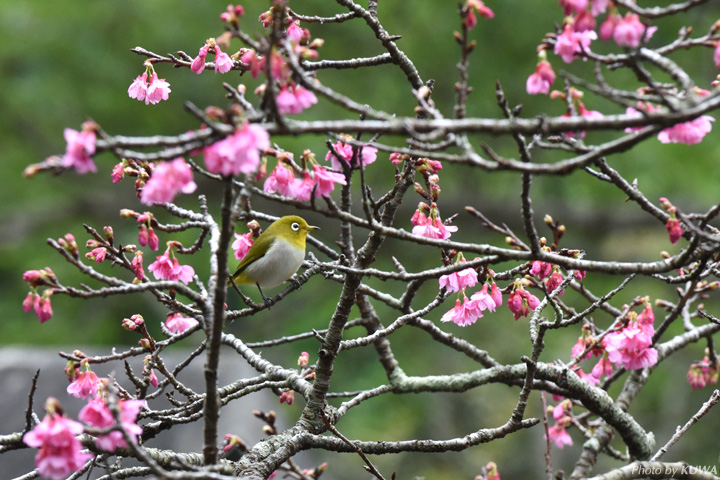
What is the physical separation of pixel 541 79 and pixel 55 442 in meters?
1.78

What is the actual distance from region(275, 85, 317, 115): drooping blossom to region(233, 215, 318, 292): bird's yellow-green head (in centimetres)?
205

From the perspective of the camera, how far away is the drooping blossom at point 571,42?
83.9 inches

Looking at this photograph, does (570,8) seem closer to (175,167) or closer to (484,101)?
(175,167)

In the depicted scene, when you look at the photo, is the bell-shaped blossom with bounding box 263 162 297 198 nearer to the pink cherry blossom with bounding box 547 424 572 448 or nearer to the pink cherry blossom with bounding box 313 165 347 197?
the pink cherry blossom with bounding box 313 165 347 197

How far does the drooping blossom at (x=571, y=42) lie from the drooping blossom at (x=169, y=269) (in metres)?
1.85

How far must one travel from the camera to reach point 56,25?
12.3 metres

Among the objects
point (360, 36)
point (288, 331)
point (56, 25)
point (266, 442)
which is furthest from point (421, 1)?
point (266, 442)

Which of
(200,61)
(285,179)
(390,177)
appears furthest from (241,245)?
(390,177)

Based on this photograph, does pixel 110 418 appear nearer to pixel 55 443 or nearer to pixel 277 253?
pixel 55 443

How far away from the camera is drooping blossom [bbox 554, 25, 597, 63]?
2.13 meters

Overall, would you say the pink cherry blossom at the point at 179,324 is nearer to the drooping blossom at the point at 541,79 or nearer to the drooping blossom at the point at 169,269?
the drooping blossom at the point at 169,269

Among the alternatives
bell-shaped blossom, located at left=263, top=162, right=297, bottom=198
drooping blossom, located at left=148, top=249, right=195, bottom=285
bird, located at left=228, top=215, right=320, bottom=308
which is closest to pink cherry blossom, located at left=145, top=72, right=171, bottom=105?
drooping blossom, located at left=148, top=249, right=195, bottom=285

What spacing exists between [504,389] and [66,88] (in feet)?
31.2

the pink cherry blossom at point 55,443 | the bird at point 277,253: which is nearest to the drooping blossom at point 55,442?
the pink cherry blossom at point 55,443
